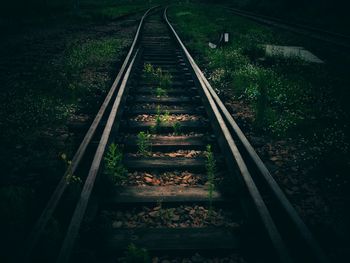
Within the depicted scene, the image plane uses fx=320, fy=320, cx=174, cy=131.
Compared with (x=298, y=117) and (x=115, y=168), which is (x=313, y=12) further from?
(x=115, y=168)

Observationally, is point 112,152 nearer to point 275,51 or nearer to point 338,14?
point 275,51

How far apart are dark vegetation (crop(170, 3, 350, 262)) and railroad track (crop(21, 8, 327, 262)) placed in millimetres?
464

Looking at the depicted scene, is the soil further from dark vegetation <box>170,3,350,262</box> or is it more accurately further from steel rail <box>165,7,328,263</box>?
steel rail <box>165,7,328,263</box>

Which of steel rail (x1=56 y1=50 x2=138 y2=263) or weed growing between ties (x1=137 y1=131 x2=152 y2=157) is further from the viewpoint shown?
weed growing between ties (x1=137 y1=131 x2=152 y2=157)

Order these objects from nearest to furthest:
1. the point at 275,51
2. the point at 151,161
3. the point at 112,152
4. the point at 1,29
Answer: the point at 112,152 < the point at 151,161 < the point at 275,51 < the point at 1,29

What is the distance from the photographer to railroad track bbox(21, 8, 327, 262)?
2539 millimetres

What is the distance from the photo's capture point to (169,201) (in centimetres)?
319

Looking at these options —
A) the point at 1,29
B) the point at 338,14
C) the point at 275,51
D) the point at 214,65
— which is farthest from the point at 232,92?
the point at 338,14

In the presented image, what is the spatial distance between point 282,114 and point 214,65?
11.5 feet

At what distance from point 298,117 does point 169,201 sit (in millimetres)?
3377

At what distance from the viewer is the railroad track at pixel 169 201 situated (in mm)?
2539

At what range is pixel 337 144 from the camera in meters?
4.62

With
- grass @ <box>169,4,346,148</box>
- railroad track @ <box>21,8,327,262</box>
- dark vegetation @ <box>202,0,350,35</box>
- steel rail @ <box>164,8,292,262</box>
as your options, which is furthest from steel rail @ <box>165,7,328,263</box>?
dark vegetation @ <box>202,0,350,35</box>

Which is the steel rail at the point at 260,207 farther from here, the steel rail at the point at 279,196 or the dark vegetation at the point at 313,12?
the dark vegetation at the point at 313,12
